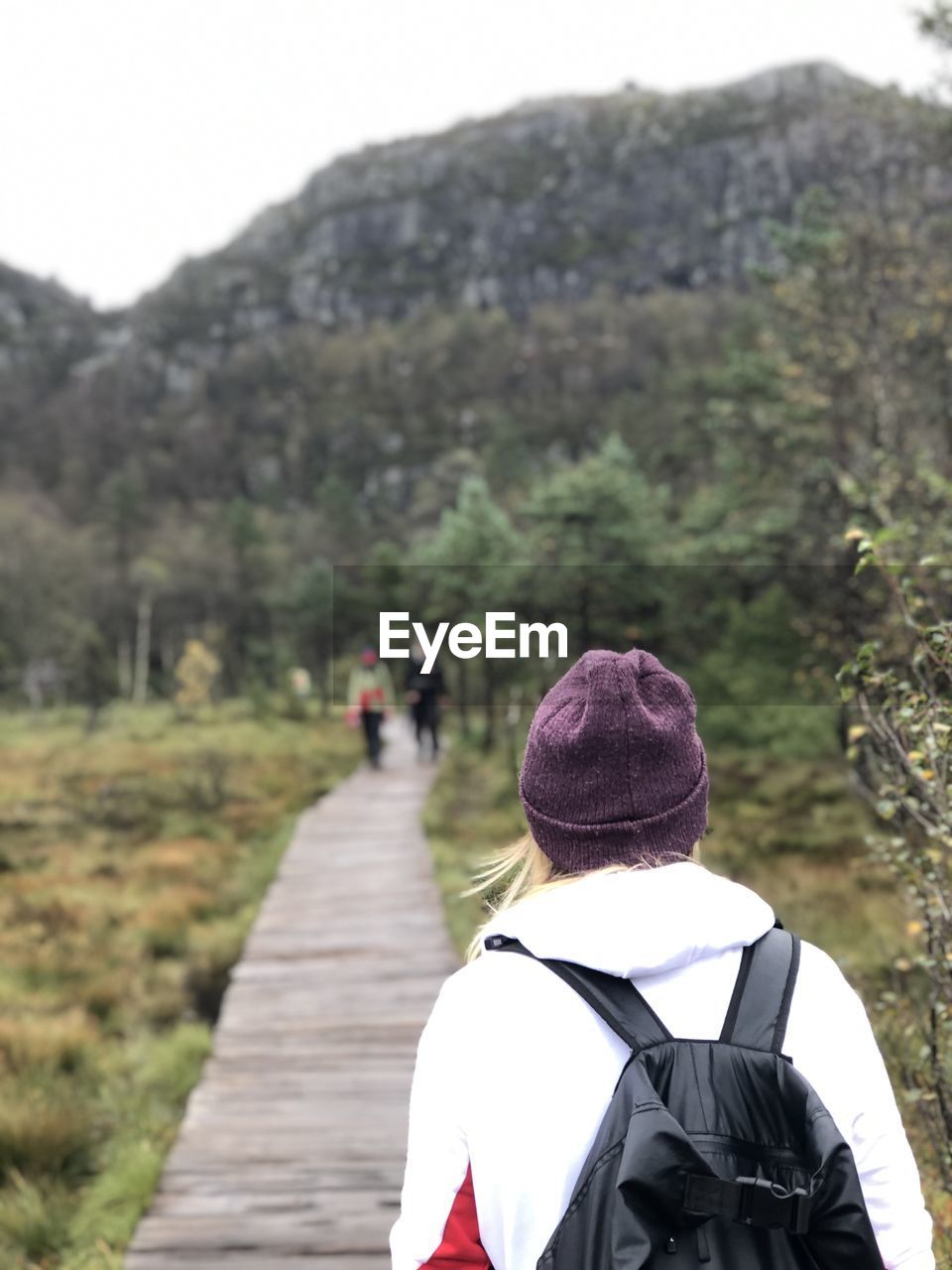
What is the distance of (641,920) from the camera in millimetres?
1180

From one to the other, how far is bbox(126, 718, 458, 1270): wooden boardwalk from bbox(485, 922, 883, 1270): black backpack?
269 centimetres

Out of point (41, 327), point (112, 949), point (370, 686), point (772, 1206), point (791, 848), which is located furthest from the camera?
point (41, 327)

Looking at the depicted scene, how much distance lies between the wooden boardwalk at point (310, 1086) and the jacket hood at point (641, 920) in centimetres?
275

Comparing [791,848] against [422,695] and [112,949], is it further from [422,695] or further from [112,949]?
[112,949]

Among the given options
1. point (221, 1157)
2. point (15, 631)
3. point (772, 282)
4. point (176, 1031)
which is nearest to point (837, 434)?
point (772, 282)

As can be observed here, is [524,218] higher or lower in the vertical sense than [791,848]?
higher

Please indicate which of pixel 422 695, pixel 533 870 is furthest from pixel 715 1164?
pixel 422 695

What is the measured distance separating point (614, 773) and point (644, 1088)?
0.38 m

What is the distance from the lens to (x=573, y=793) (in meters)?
1.33

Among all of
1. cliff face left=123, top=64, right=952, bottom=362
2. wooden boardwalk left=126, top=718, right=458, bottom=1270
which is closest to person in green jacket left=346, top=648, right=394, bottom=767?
wooden boardwalk left=126, top=718, right=458, bottom=1270

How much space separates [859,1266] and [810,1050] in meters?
0.24

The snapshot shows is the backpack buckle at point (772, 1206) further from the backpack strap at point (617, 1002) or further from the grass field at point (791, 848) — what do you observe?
the grass field at point (791, 848)

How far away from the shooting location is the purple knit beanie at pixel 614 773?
132 centimetres

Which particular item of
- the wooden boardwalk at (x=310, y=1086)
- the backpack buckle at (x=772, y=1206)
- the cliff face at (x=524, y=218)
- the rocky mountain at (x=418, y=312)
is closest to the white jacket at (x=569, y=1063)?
the backpack buckle at (x=772, y=1206)
